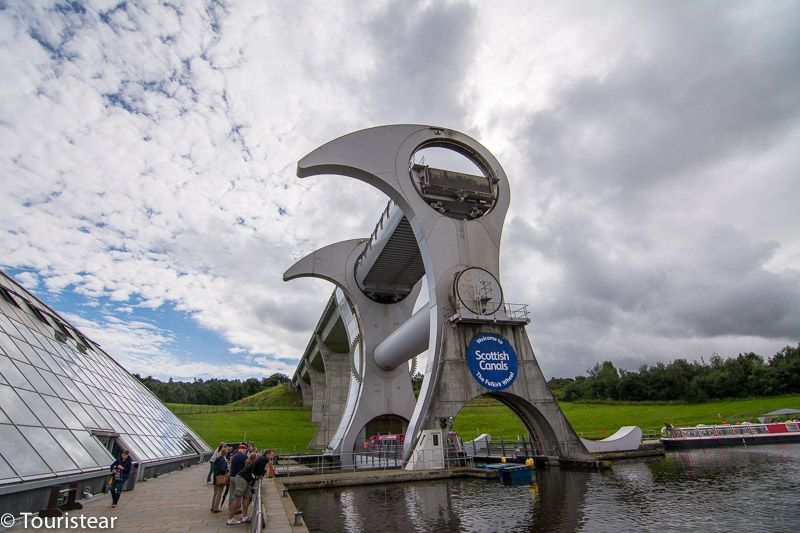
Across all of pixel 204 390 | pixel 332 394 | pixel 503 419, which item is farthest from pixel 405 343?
pixel 204 390

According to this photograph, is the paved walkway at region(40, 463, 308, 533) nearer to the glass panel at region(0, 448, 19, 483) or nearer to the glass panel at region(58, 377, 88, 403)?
the glass panel at region(0, 448, 19, 483)

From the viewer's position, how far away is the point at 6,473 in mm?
8281

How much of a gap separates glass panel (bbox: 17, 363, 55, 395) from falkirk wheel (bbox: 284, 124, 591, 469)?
43.9 ft

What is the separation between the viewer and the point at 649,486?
13969 millimetres

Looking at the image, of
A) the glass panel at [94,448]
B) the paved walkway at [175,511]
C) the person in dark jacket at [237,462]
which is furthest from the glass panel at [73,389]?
the person in dark jacket at [237,462]

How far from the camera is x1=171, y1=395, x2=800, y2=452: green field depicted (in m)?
47.2

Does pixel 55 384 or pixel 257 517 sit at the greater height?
pixel 55 384

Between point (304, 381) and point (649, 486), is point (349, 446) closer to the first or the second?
point (649, 486)

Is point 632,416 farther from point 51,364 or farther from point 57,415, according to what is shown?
point 57,415

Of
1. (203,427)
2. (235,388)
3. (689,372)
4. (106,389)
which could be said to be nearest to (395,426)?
(106,389)

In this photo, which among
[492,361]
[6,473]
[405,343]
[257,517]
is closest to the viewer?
[257,517]

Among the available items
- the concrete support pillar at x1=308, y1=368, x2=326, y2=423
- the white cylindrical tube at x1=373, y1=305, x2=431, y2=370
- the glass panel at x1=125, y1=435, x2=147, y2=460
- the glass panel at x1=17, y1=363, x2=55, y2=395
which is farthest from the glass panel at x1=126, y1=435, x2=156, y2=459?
the concrete support pillar at x1=308, y1=368, x2=326, y2=423

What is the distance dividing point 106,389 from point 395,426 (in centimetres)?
2133

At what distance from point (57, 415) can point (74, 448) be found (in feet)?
3.77
